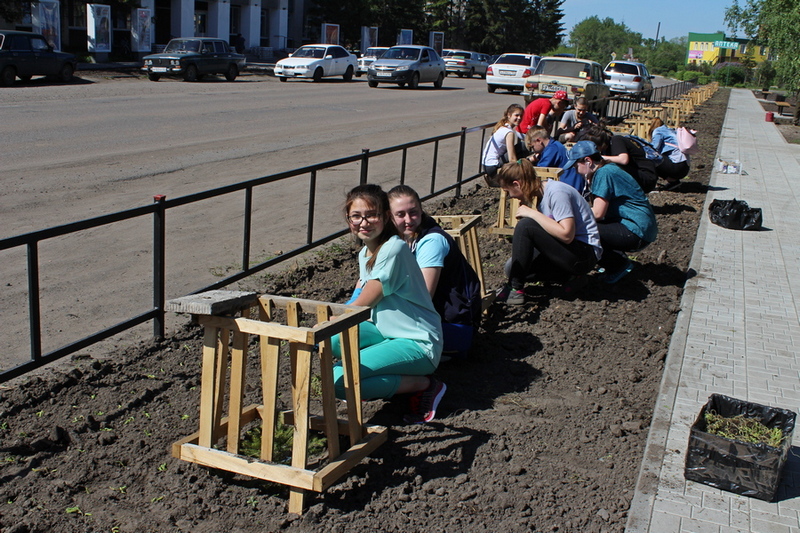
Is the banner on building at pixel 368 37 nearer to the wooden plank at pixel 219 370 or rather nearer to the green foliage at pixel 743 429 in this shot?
the green foliage at pixel 743 429

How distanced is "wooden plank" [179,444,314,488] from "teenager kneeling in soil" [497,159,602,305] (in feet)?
10.8

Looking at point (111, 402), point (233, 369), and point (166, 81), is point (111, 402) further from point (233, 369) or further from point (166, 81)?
point (166, 81)

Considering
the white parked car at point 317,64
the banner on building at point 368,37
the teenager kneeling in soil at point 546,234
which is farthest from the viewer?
the banner on building at point 368,37

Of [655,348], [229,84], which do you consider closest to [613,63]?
[229,84]

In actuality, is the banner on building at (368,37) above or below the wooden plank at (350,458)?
above

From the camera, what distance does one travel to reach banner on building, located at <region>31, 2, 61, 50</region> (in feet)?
98.4

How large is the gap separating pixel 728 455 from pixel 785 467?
0.53 metres

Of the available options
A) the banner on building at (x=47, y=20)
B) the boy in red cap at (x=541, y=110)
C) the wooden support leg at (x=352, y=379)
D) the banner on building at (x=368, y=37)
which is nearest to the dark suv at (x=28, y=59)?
the banner on building at (x=47, y=20)

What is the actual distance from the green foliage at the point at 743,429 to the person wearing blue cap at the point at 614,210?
2998mm

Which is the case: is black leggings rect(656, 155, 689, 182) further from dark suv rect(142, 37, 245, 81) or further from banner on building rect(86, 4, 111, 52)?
banner on building rect(86, 4, 111, 52)

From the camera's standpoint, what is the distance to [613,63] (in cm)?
3816

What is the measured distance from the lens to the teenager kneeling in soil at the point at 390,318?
3.93 metres

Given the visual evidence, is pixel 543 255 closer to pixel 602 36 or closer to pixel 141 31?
pixel 141 31

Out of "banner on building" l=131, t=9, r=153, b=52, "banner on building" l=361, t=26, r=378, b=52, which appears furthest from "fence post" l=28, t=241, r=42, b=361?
"banner on building" l=361, t=26, r=378, b=52
